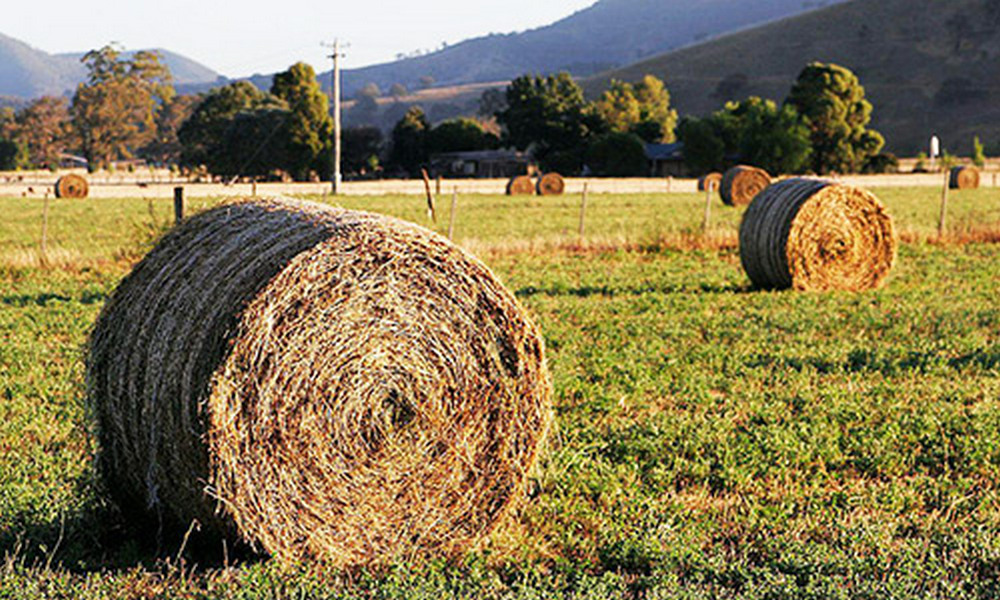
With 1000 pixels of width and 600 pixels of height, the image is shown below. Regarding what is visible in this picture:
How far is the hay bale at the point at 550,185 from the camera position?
47.1 m

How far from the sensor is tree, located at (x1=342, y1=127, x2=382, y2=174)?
81188mm

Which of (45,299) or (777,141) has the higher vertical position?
(777,141)

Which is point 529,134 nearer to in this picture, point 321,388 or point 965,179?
point 965,179

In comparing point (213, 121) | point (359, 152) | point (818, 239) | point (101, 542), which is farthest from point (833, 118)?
point (101, 542)

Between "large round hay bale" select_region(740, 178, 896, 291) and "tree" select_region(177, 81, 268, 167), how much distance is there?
61.2 m

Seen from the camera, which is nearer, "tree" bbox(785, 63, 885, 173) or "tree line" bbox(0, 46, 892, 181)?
"tree line" bbox(0, 46, 892, 181)

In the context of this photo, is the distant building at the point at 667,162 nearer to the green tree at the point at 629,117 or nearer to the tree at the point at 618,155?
the tree at the point at 618,155

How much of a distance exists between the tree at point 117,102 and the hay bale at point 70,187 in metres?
66.5

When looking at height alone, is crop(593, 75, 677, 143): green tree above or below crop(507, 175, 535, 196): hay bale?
above

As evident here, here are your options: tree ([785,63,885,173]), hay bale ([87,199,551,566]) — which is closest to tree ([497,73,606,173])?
tree ([785,63,885,173])

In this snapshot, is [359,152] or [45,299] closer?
[45,299]

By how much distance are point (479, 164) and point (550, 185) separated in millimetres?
36780

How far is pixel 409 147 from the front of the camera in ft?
271

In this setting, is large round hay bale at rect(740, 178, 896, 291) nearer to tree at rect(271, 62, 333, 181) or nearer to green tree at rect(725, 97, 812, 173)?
green tree at rect(725, 97, 812, 173)
